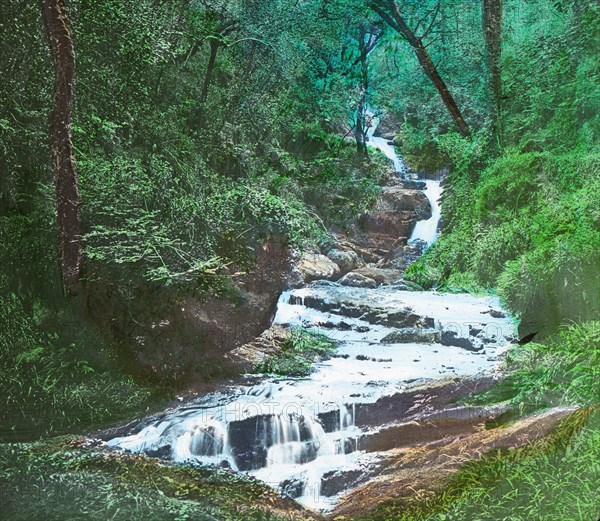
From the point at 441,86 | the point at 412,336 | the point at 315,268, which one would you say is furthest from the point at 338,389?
the point at 441,86

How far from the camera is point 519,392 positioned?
2.20 metres

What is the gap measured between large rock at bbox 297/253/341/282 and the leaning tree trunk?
0.79 m

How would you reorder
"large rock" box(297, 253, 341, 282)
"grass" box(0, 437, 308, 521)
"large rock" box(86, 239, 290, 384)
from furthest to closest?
1. "large rock" box(297, 253, 341, 282)
2. "large rock" box(86, 239, 290, 384)
3. "grass" box(0, 437, 308, 521)

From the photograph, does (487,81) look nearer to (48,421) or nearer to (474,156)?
(474,156)

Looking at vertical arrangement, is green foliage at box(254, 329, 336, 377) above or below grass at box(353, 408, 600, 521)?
above

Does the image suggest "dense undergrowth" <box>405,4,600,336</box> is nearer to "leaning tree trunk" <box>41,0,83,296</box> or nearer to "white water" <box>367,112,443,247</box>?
"white water" <box>367,112,443,247</box>

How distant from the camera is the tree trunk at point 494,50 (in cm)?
234

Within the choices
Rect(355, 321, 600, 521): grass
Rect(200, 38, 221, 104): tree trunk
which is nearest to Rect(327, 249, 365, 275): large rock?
Rect(355, 321, 600, 521): grass

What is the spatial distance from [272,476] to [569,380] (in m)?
1.13

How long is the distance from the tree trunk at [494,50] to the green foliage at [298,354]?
3.44 ft

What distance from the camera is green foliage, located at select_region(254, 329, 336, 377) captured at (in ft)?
7.17

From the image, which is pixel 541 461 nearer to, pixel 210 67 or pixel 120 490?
pixel 120 490

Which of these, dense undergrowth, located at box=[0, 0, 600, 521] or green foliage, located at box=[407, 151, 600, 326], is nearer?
dense undergrowth, located at box=[0, 0, 600, 521]

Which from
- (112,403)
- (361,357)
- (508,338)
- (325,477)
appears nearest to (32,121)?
(112,403)
